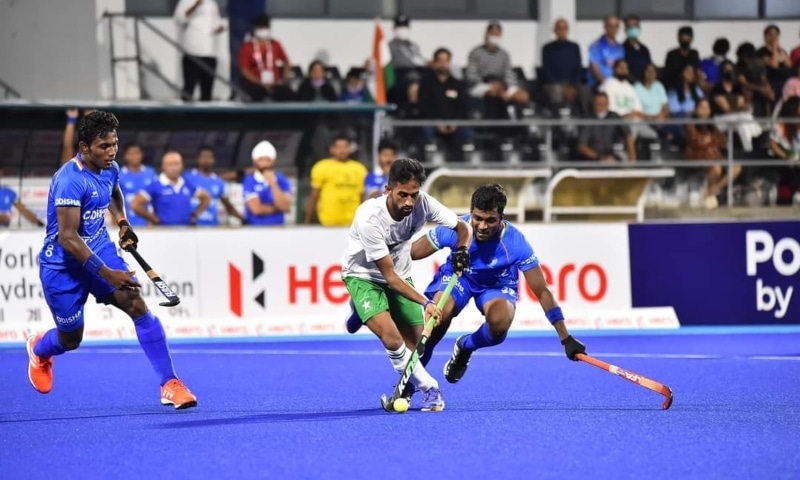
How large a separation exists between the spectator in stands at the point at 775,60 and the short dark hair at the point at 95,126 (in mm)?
13740

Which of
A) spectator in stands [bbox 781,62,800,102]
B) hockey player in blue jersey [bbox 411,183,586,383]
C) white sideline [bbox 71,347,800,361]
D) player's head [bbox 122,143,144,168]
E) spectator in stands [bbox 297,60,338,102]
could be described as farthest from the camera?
spectator in stands [bbox 781,62,800,102]

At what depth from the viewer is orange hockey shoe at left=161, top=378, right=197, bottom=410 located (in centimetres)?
904

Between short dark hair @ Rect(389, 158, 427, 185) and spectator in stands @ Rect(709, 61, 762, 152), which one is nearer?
short dark hair @ Rect(389, 158, 427, 185)

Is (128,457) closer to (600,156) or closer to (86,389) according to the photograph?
(86,389)

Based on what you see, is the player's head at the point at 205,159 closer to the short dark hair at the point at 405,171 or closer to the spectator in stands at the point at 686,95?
the spectator in stands at the point at 686,95

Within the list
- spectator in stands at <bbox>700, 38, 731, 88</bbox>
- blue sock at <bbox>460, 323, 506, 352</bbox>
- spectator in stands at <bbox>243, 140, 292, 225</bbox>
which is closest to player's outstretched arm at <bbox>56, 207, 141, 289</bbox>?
blue sock at <bbox>460, 323, 506, 352</bbox>

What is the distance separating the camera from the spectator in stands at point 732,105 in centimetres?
1922

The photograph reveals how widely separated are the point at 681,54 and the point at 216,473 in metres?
15.0

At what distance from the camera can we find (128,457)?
23.3 ft

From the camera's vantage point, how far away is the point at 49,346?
9.41 meters

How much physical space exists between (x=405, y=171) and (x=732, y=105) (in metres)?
12.2

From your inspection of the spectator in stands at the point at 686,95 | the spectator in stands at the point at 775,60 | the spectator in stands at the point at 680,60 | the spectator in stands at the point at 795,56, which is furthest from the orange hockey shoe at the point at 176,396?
the spectator in stands at the point at 795,56

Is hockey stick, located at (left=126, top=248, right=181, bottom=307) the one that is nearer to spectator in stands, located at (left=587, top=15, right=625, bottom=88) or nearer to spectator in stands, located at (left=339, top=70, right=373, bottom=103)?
spectator in stands, located at (left=339, top=70, right=373, bottom=103)

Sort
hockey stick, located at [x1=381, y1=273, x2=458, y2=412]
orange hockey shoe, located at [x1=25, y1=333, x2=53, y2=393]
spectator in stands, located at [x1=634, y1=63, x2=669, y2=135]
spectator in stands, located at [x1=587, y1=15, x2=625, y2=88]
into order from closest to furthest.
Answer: hockey stick, located at [x1=381, y1=273, x2=458, y2=412] < orange hockey shoe, located at [x1=25, y1=333, x2=53, y2=393] < spectator in stands, located at [x1=634, y1=63, x2=669, y2=135] < spectator in stands, located at [x1=587, y1=15, x2=625, y2=88]
